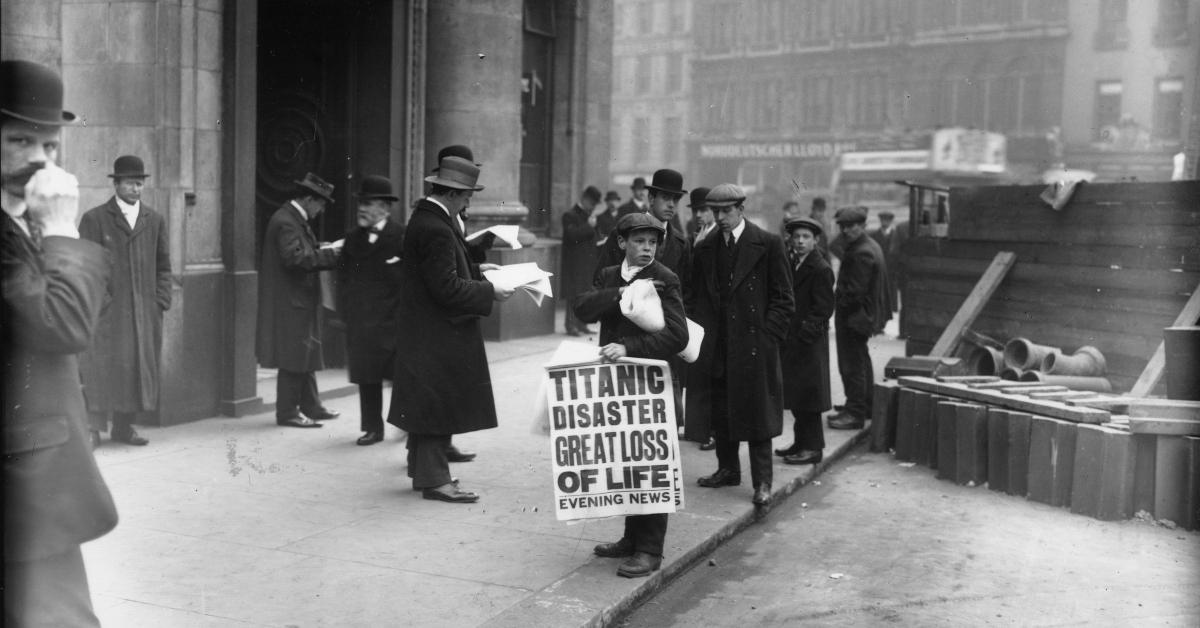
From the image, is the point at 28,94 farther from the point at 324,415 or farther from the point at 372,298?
the point at 324,415

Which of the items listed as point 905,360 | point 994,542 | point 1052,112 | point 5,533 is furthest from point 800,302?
point 1052,112

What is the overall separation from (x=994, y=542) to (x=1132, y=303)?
4.53m

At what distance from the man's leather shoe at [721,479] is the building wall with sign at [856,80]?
3984cm

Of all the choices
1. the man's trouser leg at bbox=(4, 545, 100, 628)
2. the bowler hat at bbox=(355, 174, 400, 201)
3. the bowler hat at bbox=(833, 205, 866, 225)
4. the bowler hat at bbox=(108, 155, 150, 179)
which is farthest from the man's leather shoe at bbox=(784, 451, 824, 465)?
the man's trouser leg at bbox=(4, 545, 100, 628)

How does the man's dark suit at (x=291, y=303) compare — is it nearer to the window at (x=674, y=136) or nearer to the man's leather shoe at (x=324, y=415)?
the man's leather shoe at (x=324, y=415)

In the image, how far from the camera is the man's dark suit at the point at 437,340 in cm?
702

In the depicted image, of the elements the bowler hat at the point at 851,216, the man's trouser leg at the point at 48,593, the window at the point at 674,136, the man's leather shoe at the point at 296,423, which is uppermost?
the window at the point at 674,136

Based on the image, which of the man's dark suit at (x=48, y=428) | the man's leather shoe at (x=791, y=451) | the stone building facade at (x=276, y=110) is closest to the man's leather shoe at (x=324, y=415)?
the stone building facade at (x=276, y=110)

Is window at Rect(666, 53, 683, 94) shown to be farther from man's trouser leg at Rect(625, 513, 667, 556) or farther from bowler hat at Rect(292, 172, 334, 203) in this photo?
man's trouser leg at Rect(625, 513, 667, 556)

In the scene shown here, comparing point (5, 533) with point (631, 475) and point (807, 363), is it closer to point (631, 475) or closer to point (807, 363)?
point (631, 475)

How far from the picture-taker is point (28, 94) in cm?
314

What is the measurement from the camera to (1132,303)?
1080 centimetres

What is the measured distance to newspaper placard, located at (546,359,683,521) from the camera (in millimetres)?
5938

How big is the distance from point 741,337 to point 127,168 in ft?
14.5
